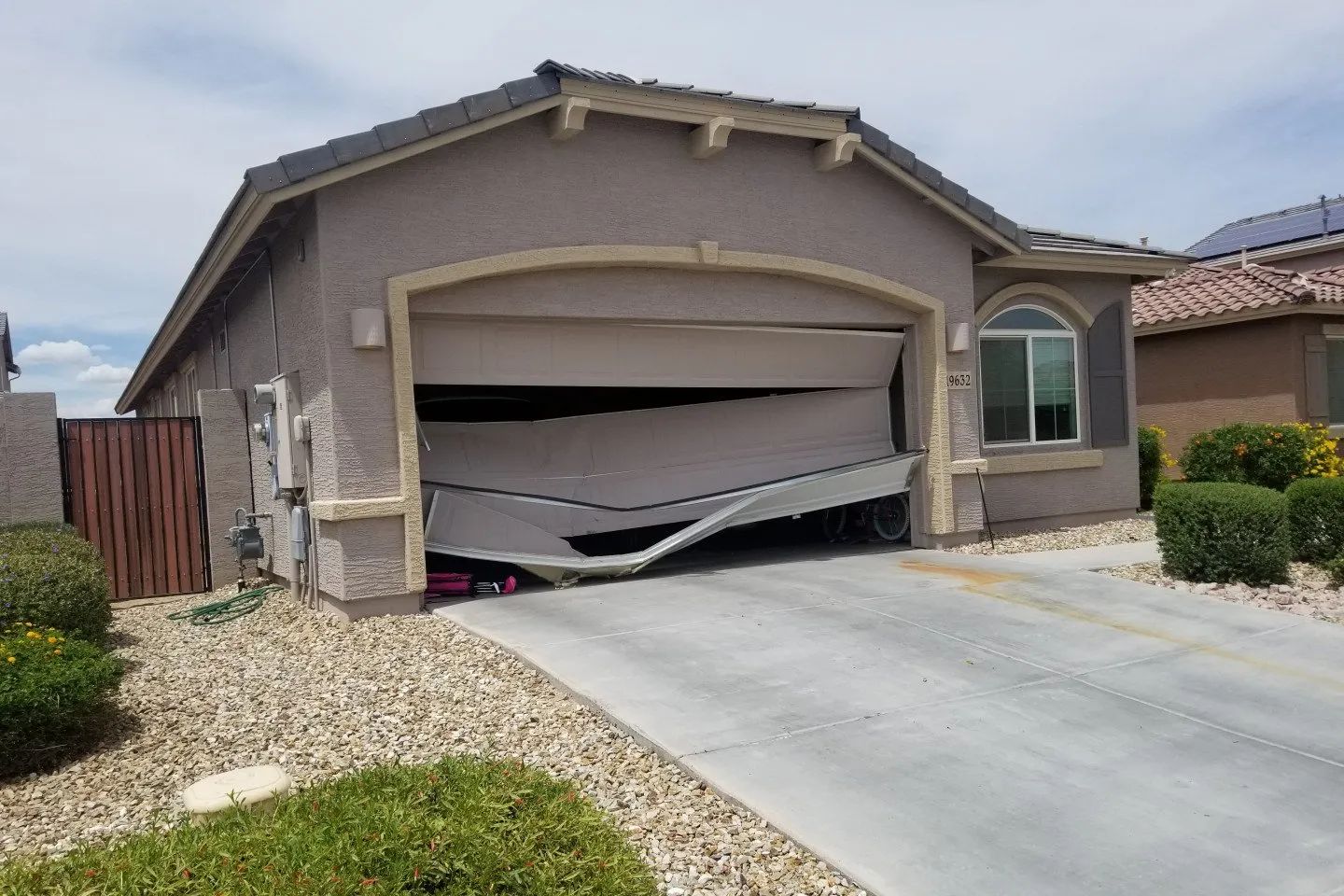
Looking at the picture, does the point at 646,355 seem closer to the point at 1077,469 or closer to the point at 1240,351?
the point at 1077,469

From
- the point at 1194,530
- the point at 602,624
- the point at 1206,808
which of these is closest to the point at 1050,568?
the point at 1194,530

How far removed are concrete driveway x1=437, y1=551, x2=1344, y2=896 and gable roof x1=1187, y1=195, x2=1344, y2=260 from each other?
18.2 metres

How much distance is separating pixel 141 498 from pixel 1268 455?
1464cm

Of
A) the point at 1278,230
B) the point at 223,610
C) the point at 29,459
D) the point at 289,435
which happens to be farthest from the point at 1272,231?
the point at 29,459

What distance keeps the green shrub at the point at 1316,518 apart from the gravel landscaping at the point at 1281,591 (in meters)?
0.32

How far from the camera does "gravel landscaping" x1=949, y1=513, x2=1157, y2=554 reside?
11297mm

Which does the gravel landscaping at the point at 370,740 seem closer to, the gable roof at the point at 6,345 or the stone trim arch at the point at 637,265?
the stone trim arch at the point at 637,265

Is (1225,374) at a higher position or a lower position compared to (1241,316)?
lower

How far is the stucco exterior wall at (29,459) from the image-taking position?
10.0 meters

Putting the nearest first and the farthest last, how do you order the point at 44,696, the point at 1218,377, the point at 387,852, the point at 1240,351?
1. the point at 387,852
2. the point at 44,696
3. the point at 1240,351
4. the point at 1218,377

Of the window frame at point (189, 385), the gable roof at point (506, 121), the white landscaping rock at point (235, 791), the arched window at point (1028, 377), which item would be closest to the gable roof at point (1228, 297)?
the arched window at point (1028, 377)

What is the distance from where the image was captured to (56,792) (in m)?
4.86

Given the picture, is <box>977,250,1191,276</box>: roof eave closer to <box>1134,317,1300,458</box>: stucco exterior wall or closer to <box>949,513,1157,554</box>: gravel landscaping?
<box>1134,317,1300,458</box>: stucco exterior wall

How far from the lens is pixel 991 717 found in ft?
18.2
